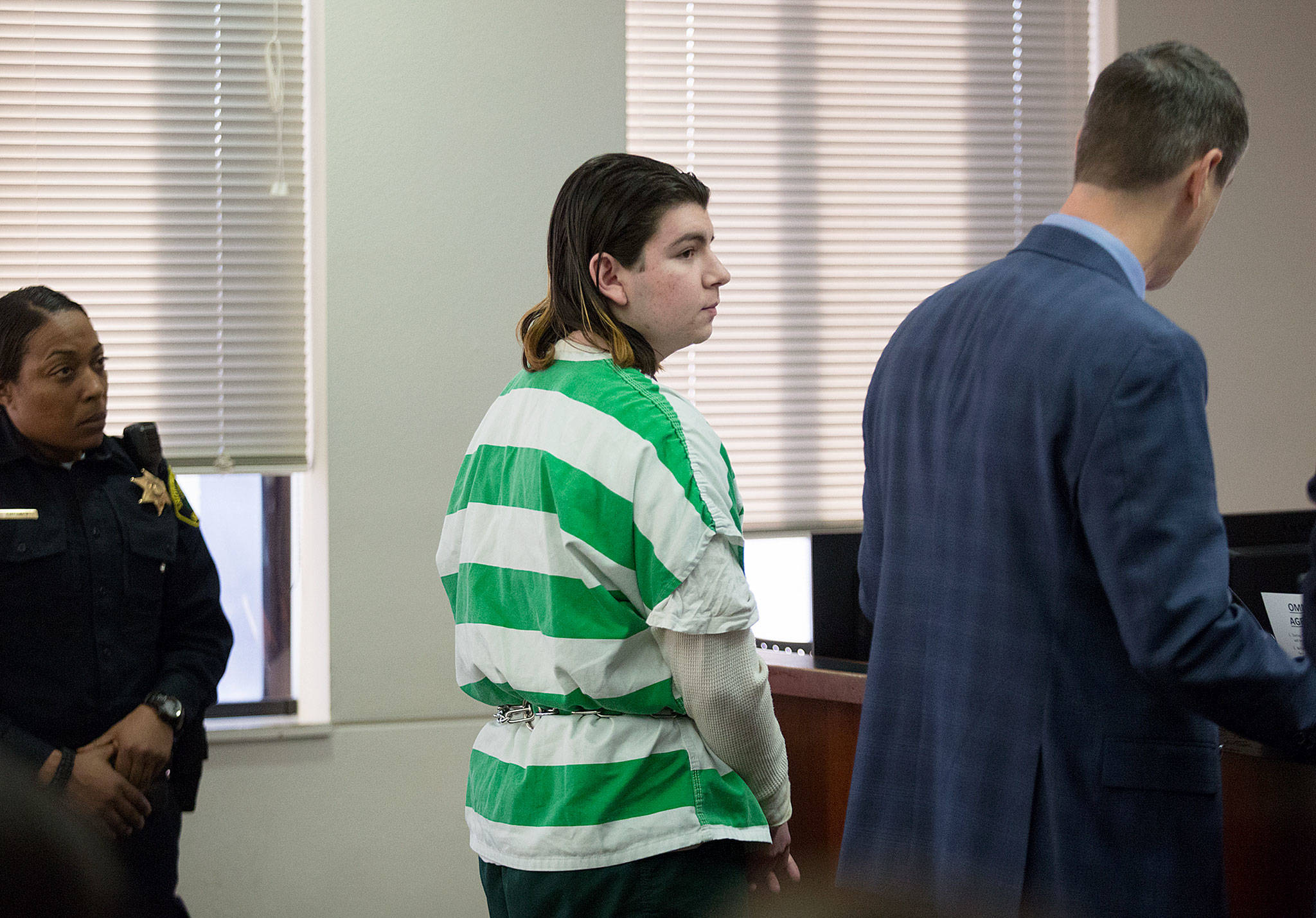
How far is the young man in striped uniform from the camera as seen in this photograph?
1.38 m

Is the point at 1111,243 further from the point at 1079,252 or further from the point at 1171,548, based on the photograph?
the point at 1171,548

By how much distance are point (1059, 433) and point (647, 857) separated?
0.73 meters

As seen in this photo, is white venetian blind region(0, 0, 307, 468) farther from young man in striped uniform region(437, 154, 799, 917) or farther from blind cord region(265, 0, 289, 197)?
young man in striped uniform region(437, 154, 799, 917)

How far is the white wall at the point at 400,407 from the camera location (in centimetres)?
299

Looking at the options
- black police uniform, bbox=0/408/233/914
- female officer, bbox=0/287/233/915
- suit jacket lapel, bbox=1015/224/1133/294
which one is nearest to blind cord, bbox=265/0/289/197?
female officer, bbox=0/287/233/915

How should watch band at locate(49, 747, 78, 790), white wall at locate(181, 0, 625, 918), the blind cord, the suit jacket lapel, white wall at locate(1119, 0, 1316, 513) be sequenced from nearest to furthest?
1. the suit jacket lapel
2. watch band at locate(49, 747, 78, 790)
3. white wall at locate(181, 0, 625, 918)
4. the blind cord
5. white wall at locate(1119, 0, 1316, 513)

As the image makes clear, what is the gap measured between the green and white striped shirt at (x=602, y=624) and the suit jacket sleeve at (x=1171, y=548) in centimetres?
48

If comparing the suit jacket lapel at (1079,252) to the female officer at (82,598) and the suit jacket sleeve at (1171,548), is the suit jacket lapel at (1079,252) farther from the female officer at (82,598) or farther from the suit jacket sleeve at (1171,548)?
the female officer at (82,598)

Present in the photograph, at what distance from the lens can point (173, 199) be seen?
10.1ft

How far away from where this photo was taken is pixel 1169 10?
3.71 meters

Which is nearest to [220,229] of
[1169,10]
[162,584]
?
[162,584]

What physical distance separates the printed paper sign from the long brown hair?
981 millimetres

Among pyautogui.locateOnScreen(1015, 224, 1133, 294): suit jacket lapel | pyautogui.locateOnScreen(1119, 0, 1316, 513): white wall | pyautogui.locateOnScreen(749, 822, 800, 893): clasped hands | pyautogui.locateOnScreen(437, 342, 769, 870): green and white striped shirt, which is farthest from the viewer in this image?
pyautogui.locateOnScreen(1119, 0, 1316, 513): white wall

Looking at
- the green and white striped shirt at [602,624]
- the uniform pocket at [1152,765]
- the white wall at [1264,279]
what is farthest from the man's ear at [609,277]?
the white wall at [1264,279]
